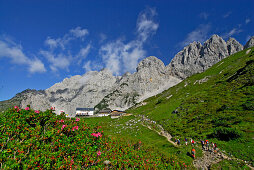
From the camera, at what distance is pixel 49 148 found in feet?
23.5

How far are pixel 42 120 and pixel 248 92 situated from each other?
57.0 m

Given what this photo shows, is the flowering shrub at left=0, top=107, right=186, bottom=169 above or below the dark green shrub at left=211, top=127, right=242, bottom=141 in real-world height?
above

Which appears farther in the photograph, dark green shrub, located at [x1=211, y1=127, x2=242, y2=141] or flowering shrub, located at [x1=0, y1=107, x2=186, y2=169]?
dark green shrub, located at [x1=211, y1=127, x2=242, y2=141]

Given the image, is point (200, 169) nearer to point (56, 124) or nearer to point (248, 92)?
point (56, 124)

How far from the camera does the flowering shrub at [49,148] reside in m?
5.98

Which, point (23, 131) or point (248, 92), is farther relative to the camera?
point (248, 92)

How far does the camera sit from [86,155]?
7727 mm

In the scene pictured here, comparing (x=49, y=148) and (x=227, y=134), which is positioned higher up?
(x=49, y=148)

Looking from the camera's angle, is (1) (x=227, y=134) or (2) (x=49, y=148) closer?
(2) (x=49, y=148)

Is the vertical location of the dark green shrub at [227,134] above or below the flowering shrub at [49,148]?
below

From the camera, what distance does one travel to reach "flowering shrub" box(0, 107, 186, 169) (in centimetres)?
598

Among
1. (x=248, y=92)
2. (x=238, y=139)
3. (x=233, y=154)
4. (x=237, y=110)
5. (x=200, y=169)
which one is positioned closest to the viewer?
(x=200, y=169)

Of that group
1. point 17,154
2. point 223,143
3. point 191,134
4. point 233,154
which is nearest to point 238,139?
point 223,143

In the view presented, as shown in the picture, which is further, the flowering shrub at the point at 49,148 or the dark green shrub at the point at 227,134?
the dark green shrub at the point at 227,134
